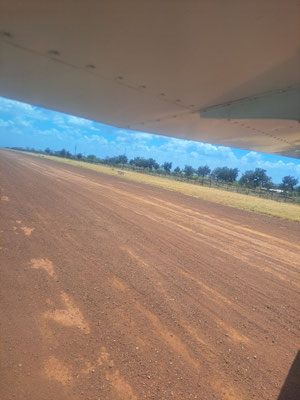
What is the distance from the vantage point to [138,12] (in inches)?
83.0

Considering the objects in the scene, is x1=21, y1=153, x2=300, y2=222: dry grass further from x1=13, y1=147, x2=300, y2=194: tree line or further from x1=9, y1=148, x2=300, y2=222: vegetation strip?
x1=13, y1=147, x2=300, y2=194: tree line

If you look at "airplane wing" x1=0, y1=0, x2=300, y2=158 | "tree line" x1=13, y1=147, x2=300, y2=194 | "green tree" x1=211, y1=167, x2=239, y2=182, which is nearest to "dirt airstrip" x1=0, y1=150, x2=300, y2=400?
"airplane wing" x1=0, y1=0, x2=300, y2=158

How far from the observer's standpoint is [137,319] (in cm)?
271

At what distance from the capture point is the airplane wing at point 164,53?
2.07 m

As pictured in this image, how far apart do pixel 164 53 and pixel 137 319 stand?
3.77 m

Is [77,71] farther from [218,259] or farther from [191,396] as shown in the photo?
[218,259]

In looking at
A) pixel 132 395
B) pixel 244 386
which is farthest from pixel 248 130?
pixel 132 395

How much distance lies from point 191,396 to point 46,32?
4527 millimetres

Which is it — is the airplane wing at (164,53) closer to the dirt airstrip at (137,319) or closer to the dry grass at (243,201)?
the dirt airstrip at (137,319)

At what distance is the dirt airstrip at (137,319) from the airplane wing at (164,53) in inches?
137

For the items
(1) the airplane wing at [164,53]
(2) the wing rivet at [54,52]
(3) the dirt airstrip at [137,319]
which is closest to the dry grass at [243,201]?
(3) the dirt airstrip at [137,319]

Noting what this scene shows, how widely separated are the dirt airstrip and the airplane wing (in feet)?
11.5

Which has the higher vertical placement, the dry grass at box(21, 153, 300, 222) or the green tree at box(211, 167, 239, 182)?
the green tree at box(211, 167, 239, 182)

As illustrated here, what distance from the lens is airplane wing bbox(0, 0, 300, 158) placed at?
2070mm
